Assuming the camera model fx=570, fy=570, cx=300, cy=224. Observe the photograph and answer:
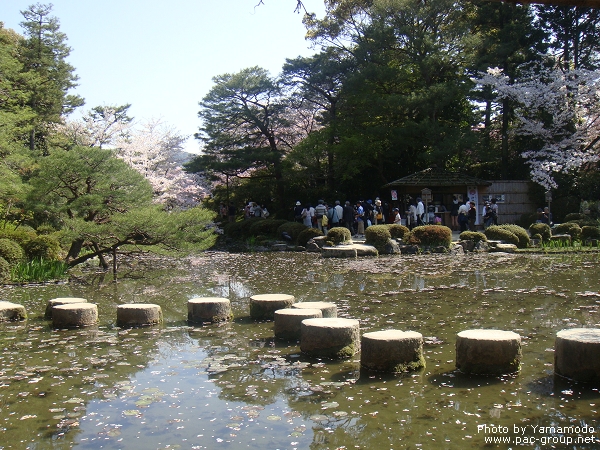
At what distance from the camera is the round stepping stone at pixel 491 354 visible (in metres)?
5.54

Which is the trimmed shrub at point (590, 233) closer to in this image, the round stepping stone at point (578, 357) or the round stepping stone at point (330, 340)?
the round stepping stone at point (578, 357)

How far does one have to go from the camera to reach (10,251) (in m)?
13.9

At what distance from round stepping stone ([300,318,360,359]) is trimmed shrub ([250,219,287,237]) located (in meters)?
20.0

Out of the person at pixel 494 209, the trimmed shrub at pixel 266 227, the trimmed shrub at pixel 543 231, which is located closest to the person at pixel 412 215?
the person at pixel 494 209

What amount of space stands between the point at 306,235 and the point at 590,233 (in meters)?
10.5

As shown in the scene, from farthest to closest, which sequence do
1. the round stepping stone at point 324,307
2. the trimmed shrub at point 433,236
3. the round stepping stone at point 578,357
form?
the trimmed shrub at point 433,236 → the round stepping stone at point 324,307 → the round stepping stone at point 578,357

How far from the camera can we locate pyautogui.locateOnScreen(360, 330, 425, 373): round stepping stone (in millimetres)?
5707

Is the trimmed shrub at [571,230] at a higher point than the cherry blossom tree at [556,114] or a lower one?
lower

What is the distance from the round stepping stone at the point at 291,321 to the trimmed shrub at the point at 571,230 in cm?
1649

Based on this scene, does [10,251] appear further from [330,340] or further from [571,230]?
[571,230]

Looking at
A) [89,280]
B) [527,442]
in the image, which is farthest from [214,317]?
[89,280]

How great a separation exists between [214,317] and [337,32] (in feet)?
81.7

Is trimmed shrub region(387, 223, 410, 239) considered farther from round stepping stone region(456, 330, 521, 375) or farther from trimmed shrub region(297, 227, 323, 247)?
round stepping stone region(456, 330, 521, 375)

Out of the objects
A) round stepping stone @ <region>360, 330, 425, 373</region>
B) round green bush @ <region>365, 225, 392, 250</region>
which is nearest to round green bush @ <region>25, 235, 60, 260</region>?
round green bush @ <region>365, 225, 392, 250</region>
